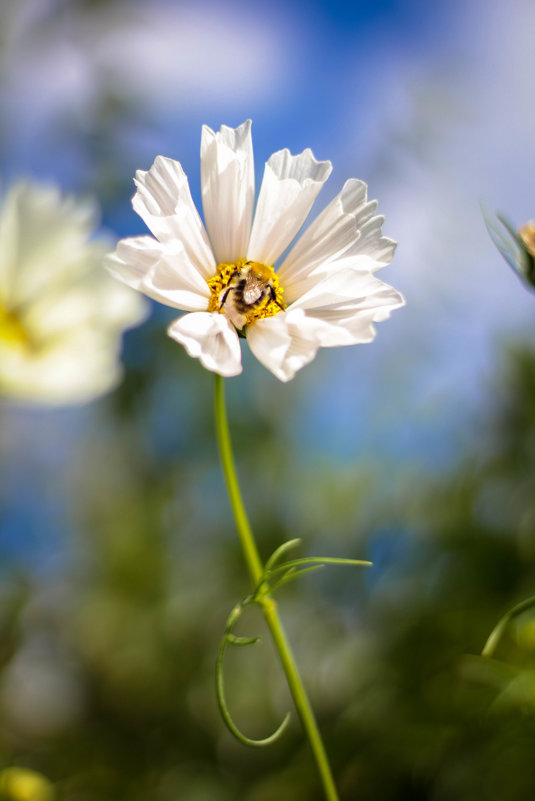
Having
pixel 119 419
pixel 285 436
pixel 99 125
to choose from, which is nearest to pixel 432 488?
pixel 285 436

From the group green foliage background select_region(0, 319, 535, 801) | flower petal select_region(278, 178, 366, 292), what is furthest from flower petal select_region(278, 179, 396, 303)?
green foliage background select_region(0, 319, 535, 801)

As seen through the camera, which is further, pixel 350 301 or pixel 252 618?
pixel 252 618

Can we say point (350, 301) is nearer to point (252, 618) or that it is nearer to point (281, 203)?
point (281, 203)

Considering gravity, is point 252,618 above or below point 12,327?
below

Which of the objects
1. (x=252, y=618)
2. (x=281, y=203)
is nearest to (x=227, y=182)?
(x=281, y=203)

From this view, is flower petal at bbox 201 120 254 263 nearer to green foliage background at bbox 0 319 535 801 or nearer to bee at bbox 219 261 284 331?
bee at bbox 219 261 284 331

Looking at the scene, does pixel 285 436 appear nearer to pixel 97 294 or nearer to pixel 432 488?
pixel 432 488

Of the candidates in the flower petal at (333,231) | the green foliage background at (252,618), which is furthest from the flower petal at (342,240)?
the green foliage background at (252,618)
